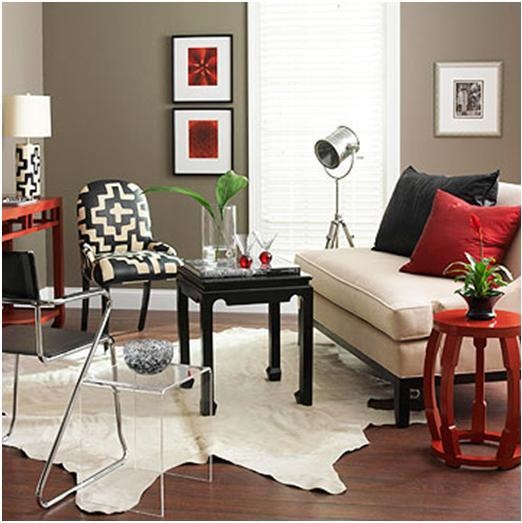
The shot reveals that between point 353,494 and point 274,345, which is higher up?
point 274,345

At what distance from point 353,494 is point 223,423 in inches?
37.1

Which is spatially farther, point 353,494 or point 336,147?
point 336,147

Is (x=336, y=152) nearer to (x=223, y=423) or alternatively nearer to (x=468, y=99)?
(x=468, y=99)

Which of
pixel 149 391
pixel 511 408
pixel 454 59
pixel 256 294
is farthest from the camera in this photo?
pixel 454 59

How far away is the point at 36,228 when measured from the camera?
247 inches

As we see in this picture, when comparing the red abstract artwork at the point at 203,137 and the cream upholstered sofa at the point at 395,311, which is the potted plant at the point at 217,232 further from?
the red abstract artwork at the point at 203,137

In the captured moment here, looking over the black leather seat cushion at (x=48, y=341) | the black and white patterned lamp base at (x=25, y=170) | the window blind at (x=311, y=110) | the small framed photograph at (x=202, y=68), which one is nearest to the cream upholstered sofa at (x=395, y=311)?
the black leather seat cushion at (x=48, y=341)

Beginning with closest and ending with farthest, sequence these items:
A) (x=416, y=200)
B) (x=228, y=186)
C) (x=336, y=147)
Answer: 1. (x=228, y=186)
2. (x=416, y=200)
3. (x=336, y=147)

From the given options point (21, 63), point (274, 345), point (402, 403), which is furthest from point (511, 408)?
point (21, 63)

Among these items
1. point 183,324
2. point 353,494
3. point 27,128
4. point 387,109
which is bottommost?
point 353,494

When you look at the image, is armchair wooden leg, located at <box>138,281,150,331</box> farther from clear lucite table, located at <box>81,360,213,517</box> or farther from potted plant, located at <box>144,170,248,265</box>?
clear lucite table, located at <box>81,360,213,517</box>

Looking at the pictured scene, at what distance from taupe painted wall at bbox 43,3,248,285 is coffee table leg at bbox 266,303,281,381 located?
7.15ft

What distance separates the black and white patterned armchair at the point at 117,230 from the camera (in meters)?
6.16

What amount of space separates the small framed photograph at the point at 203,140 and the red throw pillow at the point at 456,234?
2368mm
